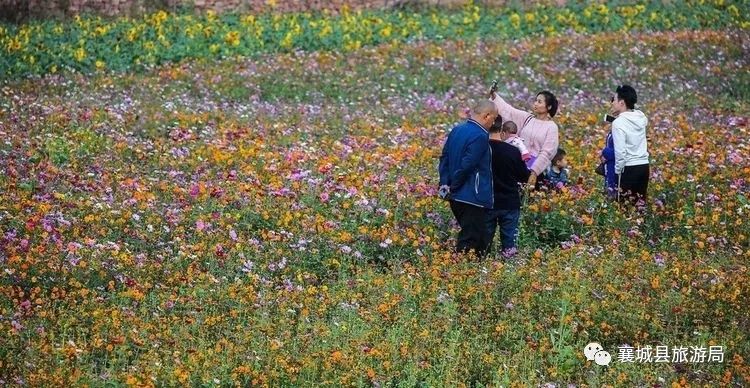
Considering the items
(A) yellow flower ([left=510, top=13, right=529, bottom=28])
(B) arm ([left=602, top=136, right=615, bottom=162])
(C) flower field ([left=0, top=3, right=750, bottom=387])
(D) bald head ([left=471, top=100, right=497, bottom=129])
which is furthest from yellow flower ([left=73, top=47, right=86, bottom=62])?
(D) bald head ([left=471, top=100, right=497, bottom=129])

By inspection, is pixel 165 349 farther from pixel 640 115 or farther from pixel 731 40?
pixel 731 40

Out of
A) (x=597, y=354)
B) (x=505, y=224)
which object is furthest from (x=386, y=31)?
(x=597, y=354)

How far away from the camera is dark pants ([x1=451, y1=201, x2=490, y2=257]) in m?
9.01

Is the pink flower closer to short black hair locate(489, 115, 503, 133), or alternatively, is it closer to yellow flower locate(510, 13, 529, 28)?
short black hair locate(489, 115, 503, 133)

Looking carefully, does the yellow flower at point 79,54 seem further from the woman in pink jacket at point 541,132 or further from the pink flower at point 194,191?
the woman in pink jacket at point 541,132

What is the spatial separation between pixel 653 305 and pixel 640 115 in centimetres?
263

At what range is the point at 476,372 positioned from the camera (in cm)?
713

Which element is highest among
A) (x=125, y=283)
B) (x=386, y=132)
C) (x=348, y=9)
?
(x=125, y=283)

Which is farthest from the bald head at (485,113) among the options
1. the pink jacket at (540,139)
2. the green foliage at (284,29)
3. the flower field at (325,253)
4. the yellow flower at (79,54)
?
the yellow flower at (79,54)

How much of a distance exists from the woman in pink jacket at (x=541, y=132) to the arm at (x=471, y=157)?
1124 mm

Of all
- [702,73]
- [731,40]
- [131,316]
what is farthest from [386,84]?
[131,316]

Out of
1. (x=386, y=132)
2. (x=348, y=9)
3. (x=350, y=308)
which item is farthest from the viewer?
(x=348, y=9)

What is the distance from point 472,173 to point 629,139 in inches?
72.8

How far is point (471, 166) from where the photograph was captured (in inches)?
348
